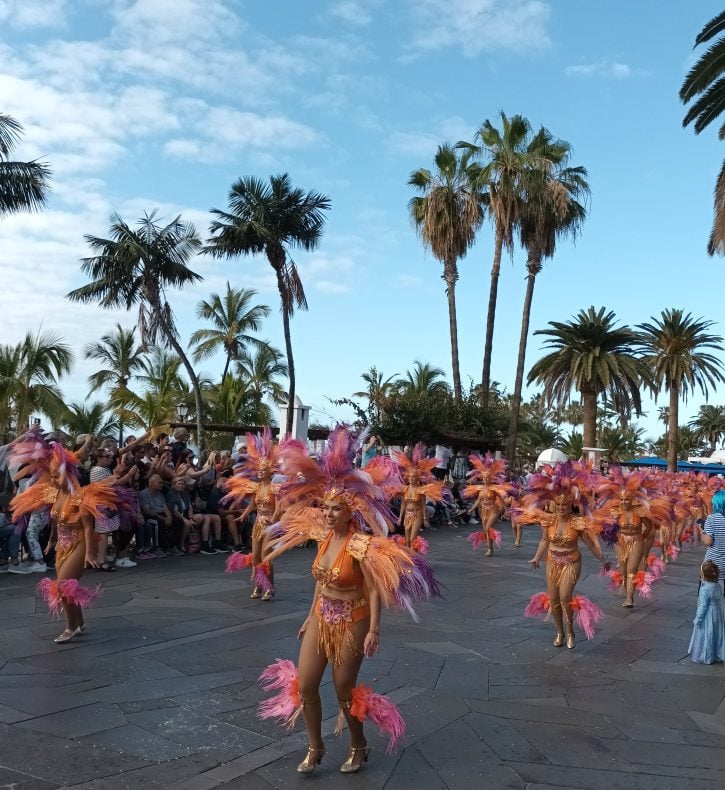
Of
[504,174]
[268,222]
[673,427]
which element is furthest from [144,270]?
[673,427]

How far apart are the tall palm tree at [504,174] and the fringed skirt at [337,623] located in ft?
80.8

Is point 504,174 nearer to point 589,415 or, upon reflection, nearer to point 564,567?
point 589,415

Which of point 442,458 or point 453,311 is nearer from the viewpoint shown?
point 442,458

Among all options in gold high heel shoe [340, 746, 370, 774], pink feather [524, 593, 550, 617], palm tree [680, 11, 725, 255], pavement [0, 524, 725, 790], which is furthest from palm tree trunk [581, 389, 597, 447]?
gold high heel shoe [340, 746, 370, 774]

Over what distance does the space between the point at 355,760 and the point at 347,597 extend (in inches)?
37.5

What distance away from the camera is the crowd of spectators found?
10727mm

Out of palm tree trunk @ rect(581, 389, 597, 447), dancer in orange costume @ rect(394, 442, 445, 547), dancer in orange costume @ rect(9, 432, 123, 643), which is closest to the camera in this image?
dancer in orange costume @ rect(9, 432, 123, 643)

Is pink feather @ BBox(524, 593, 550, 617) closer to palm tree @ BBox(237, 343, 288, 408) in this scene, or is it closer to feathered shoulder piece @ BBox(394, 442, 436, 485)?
feathered shoulder piece @ BBox(394, 442, 436, 485)

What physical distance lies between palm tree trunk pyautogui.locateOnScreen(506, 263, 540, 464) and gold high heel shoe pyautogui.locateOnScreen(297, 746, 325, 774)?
Answer: 2567 cm

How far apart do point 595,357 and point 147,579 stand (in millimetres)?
26984

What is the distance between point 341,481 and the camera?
15.6 ft

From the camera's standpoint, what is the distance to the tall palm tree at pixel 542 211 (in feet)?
96.9

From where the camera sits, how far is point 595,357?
3372 cm

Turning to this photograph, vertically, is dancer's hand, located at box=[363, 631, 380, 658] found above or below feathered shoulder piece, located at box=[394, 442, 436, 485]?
below
